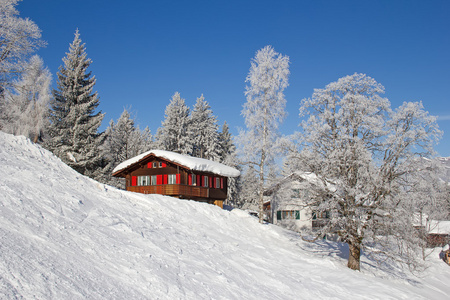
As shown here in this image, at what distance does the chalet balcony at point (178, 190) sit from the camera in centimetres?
3034

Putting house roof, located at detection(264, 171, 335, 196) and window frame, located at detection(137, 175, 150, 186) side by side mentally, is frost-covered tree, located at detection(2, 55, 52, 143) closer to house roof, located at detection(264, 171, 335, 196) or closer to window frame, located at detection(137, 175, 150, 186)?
window frame, located at detection(137, 175, 150, 186)

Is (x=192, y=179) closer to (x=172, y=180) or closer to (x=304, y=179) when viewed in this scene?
(x=172, y=180)

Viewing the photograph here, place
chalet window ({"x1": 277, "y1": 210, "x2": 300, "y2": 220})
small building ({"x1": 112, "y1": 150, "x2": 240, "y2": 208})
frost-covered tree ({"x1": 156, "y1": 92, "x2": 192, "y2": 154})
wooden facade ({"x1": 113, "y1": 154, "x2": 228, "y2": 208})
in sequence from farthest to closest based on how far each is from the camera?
1. frost-covered tree ({"x1": 156, "y1": 92, "x2": 192, "y2": 154})
2. chalet window ({"x1": 277, "y1": 210, "x2": 300, "y2": 220})
3. wooden facade ({"x1": 113, "y1": 154, "x2": 228, "y2": 208})
4. small building ({"x1": 112, "y1": 150, "x2": 240, "y2": 208})

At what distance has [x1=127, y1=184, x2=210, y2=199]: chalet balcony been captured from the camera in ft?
99.6

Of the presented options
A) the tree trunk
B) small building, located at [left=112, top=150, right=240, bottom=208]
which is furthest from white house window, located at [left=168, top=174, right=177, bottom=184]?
the tree trunk

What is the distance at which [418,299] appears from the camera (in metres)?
14.9

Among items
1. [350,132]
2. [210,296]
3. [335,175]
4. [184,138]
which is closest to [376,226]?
[335,175]

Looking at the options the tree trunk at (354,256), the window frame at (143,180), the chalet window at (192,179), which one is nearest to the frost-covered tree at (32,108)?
the window frame at (143,180)

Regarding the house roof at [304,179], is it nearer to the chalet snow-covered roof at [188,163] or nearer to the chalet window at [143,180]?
the chalet snow-covered roof at [188,163]

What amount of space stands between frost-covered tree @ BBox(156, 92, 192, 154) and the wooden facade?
11658mm

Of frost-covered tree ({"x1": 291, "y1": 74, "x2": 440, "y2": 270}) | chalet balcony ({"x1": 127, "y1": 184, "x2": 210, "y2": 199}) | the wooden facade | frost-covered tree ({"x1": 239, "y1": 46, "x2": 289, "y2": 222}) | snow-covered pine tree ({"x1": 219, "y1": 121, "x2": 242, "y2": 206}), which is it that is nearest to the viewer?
frost-covered tree ({"x1": 291, "y1": 74, "x2": 440, "y2": 270})

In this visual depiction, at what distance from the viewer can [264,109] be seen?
25.3 meters

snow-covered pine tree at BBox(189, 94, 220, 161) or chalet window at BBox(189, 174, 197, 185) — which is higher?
snow-covered pine tree at BBox(189, 94, 220, 161)

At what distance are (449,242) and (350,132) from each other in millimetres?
35571
